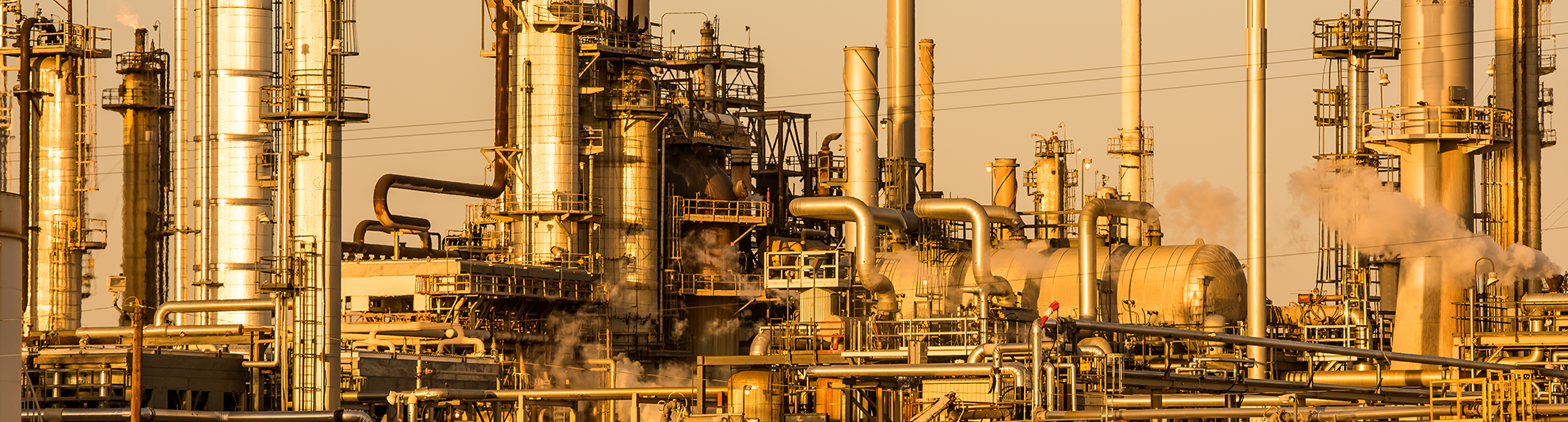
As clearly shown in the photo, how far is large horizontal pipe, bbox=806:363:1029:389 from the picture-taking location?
1125 inches

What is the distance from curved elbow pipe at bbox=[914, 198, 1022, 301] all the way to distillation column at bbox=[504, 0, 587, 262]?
8763 mm

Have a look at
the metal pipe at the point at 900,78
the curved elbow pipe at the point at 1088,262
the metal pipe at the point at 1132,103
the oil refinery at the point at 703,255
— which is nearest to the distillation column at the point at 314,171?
the oil refinery at the point at 703,255

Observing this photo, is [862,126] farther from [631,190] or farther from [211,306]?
[211,306]

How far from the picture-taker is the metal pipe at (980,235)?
44.3 m

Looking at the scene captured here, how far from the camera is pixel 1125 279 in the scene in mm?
46281

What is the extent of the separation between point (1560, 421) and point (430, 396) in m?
17.6

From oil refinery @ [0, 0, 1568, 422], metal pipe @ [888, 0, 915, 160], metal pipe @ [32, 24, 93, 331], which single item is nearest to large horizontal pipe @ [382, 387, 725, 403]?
oil refinery @ [0, 0, 1568, 422]

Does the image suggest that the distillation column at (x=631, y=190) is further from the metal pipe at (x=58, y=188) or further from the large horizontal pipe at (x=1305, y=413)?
the large horizontal pipe at (x=1305, y=413)

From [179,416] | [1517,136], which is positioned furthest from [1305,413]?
[1517,136]

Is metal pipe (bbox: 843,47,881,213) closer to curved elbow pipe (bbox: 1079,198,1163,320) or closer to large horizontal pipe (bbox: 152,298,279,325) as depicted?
curved elbow pipe (bbox: 1079,198,1163,320)

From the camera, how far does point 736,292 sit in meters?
51.8

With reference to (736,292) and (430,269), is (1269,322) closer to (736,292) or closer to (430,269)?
(736,292)

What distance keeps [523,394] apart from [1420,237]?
736 inches

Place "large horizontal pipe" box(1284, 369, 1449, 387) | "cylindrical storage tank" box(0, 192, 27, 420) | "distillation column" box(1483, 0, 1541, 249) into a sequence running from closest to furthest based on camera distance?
1. "cylindrical storage tank" box(0, 192, 27, 420)
2. "large horizontal pipe" box(1284, 369, 1449, 387)
3. "distillation column" box(1483, 0, 1541, 249)
